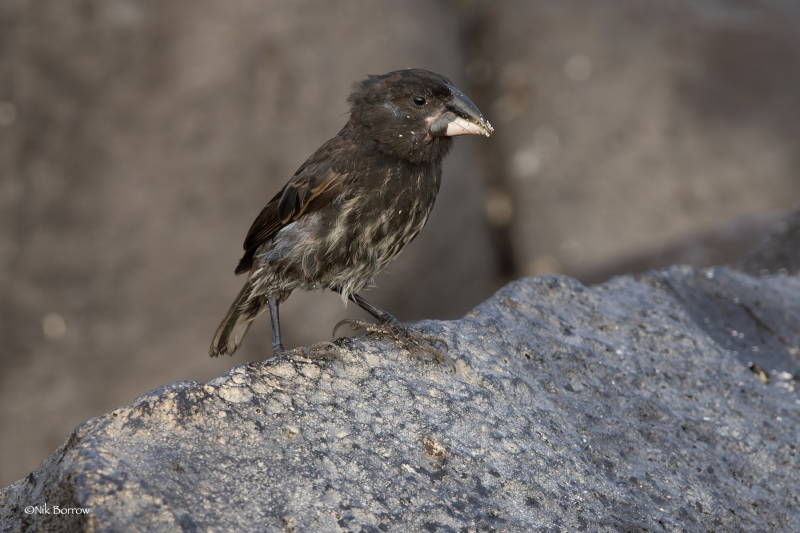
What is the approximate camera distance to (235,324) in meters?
3.82

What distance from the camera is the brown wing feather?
3.34m

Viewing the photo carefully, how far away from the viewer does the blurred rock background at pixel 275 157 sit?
636 centimetres

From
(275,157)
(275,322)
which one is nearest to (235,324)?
(275,322)

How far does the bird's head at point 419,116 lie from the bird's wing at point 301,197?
0.26 meters

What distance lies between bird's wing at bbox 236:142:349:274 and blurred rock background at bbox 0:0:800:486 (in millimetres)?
3092

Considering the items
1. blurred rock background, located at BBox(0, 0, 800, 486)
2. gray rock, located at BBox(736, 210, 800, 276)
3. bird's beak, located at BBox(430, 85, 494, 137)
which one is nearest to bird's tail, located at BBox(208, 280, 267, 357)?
bird's beak, located at BBox(430, 85, 494, 137)

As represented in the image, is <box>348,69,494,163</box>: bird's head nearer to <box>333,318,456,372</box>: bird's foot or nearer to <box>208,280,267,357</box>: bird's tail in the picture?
<box>333,318,456,372</box>: bird's foot

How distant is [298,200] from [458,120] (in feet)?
2.47

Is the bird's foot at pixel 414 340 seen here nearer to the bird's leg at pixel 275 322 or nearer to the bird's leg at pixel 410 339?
the bird's leg at pixel 410 339

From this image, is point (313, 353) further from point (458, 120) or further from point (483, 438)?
point (458, 120)

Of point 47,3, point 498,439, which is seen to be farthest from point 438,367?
point 47,3

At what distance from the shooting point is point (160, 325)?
665 cm

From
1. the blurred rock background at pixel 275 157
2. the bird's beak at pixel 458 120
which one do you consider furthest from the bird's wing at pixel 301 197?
the blurred rock background at pixel 275 157

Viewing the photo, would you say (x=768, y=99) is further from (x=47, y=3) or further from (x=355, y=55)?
(x=47, y=3)
